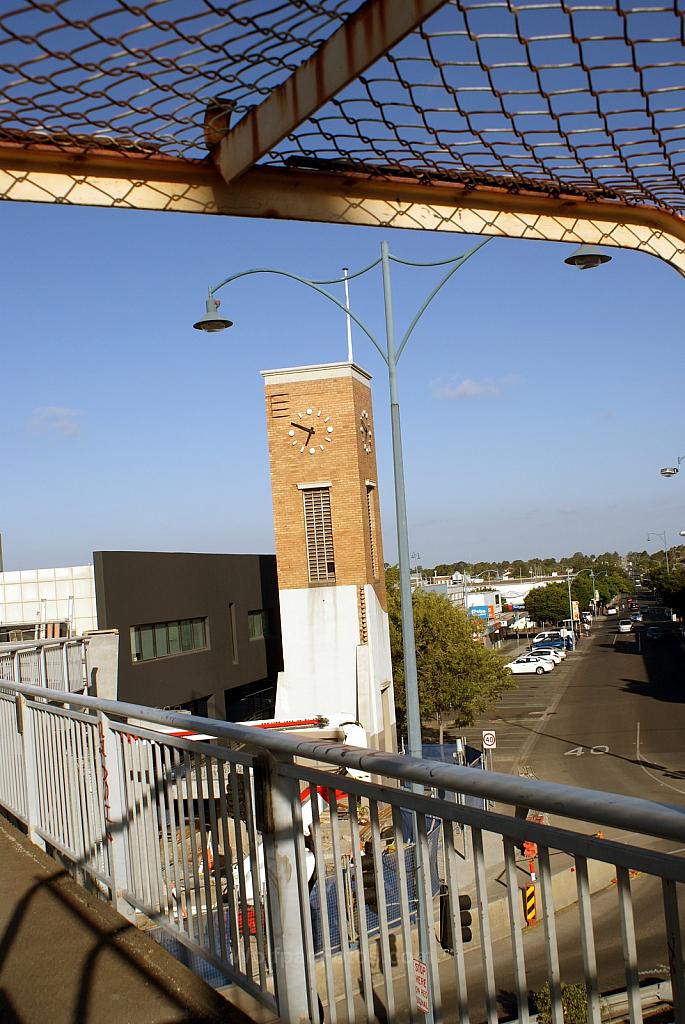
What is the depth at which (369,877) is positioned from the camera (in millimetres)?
3123

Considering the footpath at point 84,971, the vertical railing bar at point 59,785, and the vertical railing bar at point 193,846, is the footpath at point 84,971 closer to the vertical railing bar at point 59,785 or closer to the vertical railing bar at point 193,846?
the vertical railing bar at point 193,846

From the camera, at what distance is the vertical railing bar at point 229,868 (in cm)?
363

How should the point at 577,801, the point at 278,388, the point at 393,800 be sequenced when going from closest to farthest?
the point at 577,801, the point at 393,800, the point at 278,388

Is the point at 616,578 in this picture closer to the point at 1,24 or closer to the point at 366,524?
the point at 366,524

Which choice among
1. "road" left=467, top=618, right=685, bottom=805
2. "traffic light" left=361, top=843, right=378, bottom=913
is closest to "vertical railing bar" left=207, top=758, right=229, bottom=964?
"traffic light" left=361, top=843, right=378, bottom=913

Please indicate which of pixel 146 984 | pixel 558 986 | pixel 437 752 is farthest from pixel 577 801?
pixel 437 752

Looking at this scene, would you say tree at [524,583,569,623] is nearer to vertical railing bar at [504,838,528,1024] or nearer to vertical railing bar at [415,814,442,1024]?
vertical railing bar at [415,814,442,1024]

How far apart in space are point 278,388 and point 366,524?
17.2 feet

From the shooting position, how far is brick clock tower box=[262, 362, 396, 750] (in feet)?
100

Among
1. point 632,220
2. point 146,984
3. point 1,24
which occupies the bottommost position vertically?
point 146,984

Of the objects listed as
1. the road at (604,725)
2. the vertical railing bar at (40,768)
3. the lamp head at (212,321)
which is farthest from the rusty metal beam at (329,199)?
the road at (604,725)

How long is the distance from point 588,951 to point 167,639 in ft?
96.1

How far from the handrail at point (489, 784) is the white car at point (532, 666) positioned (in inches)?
2802

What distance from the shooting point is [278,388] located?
31.1 m
